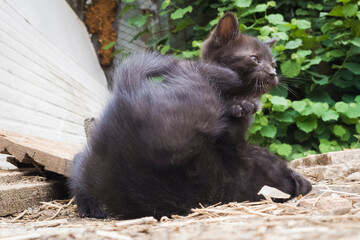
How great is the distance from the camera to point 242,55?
6.63 feet

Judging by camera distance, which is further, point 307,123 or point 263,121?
point 307,123

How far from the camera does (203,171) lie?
4.02ft

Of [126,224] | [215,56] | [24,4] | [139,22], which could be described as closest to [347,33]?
[139,22]

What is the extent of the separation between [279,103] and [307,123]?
0.55m

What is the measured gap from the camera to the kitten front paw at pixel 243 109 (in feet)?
4.57

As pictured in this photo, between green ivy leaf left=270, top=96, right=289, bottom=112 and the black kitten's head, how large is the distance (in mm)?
1832

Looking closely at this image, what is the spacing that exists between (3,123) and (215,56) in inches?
51.2

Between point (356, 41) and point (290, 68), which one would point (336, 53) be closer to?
point (356, 41)

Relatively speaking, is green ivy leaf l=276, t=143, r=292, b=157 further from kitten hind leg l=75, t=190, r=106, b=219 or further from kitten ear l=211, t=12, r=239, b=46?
kitten hind leg l=75, t=190, r=106, b=219

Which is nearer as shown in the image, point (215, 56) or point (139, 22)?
point (215, 56)

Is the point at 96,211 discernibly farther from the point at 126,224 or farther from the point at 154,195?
the point at 126,224

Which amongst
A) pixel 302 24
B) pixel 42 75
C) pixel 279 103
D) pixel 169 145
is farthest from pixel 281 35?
pixel 169 145

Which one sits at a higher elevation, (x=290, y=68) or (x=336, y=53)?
(x=336, y=53)

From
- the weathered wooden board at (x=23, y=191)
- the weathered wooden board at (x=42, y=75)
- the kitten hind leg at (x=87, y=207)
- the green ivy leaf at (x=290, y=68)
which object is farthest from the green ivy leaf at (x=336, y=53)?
the kitten hind leg at (x=87, y=207)
